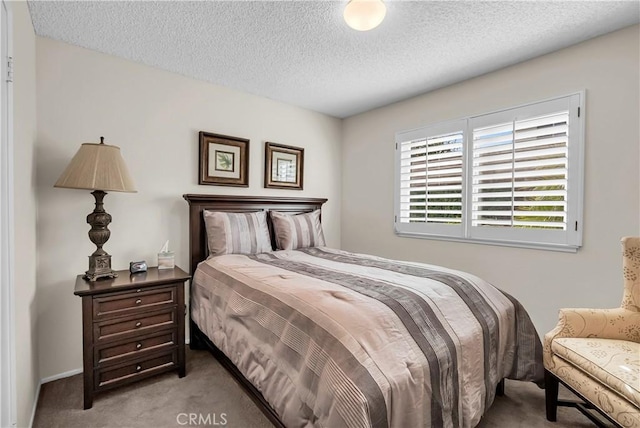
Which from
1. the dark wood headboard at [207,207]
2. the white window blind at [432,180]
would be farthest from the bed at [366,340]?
the white window blind at [432,180]

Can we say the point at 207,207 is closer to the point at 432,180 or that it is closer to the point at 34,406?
the point at 34,406

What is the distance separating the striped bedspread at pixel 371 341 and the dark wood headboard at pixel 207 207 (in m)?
0.68

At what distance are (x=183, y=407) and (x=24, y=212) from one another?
141cm

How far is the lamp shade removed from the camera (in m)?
1.91

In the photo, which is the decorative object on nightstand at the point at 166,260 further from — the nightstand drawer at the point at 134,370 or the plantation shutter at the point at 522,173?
the plantation shutter at the point at 522,173

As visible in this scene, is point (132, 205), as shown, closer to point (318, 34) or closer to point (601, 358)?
point (318, 34)

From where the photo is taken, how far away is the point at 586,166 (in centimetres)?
217

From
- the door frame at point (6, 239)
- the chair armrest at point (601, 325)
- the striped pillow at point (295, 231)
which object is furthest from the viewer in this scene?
the striped pillow at point (295, 231)

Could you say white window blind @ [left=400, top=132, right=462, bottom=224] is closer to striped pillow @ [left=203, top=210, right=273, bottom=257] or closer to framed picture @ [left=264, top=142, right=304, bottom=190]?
framed picture @ [left=264, top=142, right=304, bottom=190]

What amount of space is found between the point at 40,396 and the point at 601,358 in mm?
3234

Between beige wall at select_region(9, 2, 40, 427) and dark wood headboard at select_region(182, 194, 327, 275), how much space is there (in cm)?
105

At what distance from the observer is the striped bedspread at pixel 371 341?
115cm

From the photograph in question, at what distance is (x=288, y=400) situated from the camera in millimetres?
1330

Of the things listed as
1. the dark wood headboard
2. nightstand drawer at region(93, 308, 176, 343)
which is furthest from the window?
nightstand drawer at region(93, 308, 176, 343)
